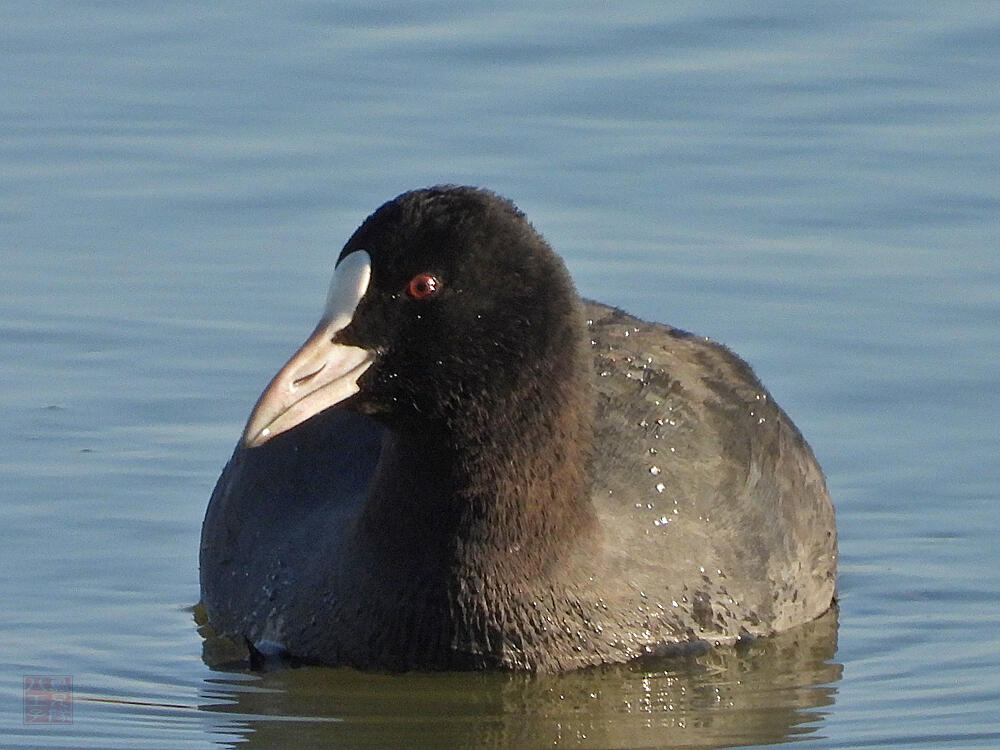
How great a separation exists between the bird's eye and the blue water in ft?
3.51

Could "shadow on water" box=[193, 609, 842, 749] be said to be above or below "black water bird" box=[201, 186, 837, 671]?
below

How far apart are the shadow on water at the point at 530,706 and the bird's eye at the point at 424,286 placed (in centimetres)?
106

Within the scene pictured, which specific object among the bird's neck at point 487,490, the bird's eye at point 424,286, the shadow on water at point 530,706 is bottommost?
the shadow on water at point 530,706

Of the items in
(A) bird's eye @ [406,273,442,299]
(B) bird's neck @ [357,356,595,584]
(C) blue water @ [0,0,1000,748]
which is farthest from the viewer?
(C) blue water @ [0,0,1000,748]

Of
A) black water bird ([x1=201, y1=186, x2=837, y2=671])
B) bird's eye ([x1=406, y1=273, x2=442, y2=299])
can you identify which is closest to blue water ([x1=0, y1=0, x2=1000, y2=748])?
black water bird ([x1=201, y1=186, x2=837, y2=671])

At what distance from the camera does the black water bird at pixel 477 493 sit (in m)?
7.58

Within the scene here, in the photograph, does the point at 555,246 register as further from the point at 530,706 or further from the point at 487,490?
the point at 530,706

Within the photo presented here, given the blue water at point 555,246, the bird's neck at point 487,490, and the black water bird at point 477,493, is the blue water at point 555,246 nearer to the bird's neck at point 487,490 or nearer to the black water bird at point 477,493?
the black water bird at point 477,493

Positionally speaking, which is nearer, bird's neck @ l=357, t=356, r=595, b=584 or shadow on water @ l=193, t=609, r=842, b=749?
shadow on water @ l=193, t=609, r=842, b=749

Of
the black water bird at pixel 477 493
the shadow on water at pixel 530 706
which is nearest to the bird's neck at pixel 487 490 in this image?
the black water bird at pixel 477 493

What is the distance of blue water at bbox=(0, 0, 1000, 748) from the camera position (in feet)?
25.9

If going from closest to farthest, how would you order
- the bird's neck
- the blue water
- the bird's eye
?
the bird's eye < the bird's neck < the blue water

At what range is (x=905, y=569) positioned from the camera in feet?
29.2

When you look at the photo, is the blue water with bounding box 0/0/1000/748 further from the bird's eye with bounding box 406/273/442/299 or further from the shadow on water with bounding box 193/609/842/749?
the bird's eye with bounding box 406/273/442/299
